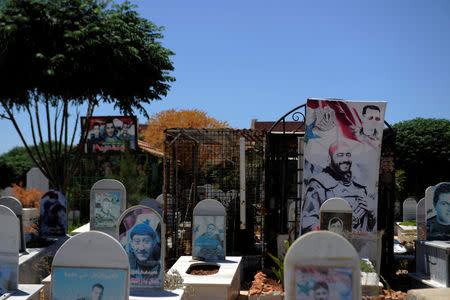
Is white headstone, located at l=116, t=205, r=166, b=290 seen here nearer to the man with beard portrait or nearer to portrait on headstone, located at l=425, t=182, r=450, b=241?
the man with beard portrait

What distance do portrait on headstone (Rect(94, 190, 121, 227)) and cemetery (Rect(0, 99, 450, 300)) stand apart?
22 mm

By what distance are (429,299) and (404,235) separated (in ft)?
27.4

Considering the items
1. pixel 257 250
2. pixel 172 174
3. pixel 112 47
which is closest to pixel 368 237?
pixel 257 250

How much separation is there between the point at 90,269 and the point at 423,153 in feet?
58.5

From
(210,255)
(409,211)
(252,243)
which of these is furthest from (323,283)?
(409,211)

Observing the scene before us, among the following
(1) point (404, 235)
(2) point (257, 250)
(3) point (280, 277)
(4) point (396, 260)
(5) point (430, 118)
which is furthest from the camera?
(5) point (430, 118)

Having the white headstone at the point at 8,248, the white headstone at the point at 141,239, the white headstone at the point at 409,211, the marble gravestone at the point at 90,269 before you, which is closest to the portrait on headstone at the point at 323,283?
the marble gravestone at the point at 90,269

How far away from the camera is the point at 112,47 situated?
14.7 m

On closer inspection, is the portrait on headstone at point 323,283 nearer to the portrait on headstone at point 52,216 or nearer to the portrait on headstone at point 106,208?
the portrait on headstone at point 106,208

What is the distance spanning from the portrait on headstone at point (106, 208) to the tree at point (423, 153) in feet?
42.9

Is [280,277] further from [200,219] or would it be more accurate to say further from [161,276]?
[161,276]

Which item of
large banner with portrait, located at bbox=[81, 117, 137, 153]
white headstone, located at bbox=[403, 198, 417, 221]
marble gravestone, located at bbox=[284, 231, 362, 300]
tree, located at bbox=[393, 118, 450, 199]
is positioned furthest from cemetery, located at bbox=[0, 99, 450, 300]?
large banner with portrait, located at bbox=[81, 117, 137, 153]

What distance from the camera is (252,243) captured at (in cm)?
1087

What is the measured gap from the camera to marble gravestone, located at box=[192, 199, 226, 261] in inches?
310
